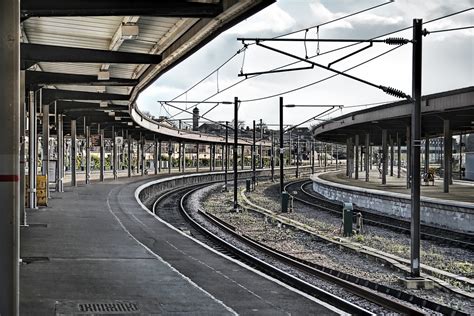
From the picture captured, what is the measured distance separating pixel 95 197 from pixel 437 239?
51.7ft

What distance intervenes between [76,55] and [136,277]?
20.8 feet

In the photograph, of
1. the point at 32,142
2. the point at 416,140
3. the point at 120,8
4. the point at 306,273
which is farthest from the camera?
the point at 32,142

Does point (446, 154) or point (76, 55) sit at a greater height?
point (76, 55)

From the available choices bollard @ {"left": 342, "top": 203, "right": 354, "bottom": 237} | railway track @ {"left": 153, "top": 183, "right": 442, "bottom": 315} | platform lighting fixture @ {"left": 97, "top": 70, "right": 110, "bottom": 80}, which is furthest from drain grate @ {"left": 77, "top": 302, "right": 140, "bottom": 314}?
bollard @ {"left": 342, "top": 203, "right": 354, "bottom": 237}

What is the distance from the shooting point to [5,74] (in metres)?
5.41

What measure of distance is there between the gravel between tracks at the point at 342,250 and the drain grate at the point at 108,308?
5.44 m

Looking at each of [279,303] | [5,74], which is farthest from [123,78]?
[5,74]

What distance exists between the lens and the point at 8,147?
5.42 metres

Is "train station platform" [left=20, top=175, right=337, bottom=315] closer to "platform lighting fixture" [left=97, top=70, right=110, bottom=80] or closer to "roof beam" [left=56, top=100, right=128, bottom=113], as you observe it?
"platform lighting fixture" [left=97, top=70, right=110, bottom=80]

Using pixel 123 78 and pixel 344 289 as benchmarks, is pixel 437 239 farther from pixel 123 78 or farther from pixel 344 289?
pixel 123 78


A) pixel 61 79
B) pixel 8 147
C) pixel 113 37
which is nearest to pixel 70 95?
pixel 61 79

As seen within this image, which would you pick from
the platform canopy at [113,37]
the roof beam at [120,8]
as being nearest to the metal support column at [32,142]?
the platform canopy at [113,37]

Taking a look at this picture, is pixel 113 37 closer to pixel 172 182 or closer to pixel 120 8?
pixel 120 8

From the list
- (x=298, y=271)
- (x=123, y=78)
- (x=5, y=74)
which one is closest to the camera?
(x=5, y=74)
